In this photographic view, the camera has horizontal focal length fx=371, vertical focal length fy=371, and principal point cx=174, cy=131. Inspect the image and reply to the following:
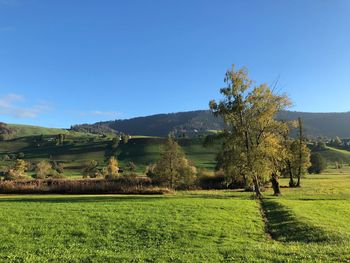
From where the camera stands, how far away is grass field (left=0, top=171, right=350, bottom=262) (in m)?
15.7

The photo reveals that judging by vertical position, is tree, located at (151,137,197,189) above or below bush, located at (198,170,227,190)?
above

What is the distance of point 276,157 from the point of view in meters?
50.2

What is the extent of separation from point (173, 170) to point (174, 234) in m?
55.8

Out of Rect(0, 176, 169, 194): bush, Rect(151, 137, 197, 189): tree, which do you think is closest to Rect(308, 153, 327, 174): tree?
Rect(151, 137, 197, 189): tree

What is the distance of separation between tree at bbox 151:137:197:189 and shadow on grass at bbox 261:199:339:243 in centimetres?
4657

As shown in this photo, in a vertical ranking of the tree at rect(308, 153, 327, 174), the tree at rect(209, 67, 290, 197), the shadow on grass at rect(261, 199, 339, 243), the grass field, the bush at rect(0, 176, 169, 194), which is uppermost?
the tree at rect(209, 67, 290, 197)

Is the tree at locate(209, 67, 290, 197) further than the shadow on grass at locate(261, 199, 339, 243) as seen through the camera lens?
Yes

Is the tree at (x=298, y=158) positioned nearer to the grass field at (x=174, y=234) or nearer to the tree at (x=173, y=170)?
the tree at (x=173, y=170)

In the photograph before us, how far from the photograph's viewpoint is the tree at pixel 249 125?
4919 centimetres

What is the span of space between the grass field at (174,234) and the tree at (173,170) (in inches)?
1691

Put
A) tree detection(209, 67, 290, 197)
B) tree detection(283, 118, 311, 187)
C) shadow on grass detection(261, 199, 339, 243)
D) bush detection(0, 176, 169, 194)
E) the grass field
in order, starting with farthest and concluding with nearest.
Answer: tree detection(283, 118, 311, 187) < bush detection(0, 176, 169, 194) < tree detection(209, 67, 290, 197) < shadow on grass detection(261, 199, 339, 243) < the grass field

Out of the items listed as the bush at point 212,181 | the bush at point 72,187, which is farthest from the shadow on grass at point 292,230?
the bush at point 212,181

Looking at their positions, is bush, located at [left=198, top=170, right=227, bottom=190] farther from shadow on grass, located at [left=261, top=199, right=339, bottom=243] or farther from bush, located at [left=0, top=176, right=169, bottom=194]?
shadow on grass, located at [left=261, top=199, right=339, bottom=243]

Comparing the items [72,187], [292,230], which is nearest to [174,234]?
[292,230]
